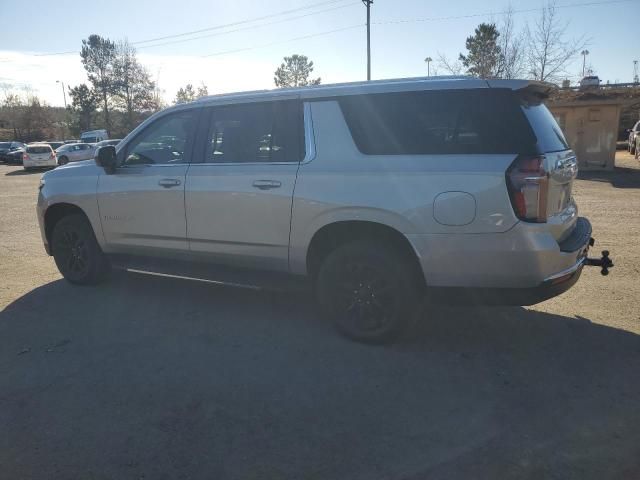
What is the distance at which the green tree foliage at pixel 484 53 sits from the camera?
30.6 m

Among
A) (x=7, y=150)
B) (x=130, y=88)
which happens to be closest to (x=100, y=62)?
(x=130, y=88)

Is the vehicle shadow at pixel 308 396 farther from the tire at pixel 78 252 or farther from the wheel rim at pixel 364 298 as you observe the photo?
the tire at pixel 78 252

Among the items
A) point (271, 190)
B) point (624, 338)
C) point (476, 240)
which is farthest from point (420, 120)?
point (624, 338)

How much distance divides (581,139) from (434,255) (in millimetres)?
16779

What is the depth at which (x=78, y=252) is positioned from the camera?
5.68m

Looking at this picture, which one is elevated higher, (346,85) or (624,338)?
(346,85)

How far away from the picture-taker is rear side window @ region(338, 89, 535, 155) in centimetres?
353

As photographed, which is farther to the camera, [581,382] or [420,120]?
[420,120]

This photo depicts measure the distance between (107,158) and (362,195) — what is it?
9.20 feet

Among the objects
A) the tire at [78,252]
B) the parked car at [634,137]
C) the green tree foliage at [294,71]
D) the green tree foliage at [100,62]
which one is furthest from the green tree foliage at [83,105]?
the tire at [78,252]

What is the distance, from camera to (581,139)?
1778 cm

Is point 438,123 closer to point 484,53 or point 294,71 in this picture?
point 484,53

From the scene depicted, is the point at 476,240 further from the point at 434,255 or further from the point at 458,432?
the point at 458,432

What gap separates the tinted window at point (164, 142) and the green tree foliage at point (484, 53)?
2803cm
